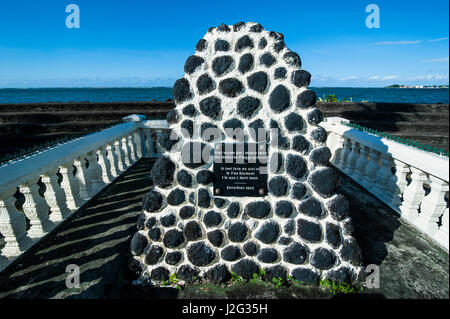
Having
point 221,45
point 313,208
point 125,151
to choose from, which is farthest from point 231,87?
point 125,151

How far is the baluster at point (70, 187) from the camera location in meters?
3.69

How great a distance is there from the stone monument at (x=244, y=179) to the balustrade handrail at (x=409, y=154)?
1403 mm

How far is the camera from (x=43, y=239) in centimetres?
312

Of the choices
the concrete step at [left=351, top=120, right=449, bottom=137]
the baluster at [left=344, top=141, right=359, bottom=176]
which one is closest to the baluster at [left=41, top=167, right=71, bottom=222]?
the baluster at [left=344, top=141, right=359, bottom=176]

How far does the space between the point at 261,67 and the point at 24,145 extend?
11771mm

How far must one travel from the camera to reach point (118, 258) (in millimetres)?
2844

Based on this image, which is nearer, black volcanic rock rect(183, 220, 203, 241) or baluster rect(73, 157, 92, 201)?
black volcanic rock rect(183, 220, 203, 241)

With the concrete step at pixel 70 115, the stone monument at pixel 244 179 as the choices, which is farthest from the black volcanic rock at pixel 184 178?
the concrete step at pixel 70 115

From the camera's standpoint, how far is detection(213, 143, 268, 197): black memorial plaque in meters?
2.62

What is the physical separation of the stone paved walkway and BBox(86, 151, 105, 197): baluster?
0.55 meters

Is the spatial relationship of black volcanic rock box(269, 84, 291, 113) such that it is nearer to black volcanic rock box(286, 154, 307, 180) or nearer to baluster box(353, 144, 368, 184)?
black volcanic rock box(286, 154, 307, 180)

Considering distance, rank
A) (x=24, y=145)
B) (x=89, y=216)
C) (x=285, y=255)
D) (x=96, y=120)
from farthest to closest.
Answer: (x=96, y=120), (x=24, y=145), (x=89, y=216), (x=285, y=255)
